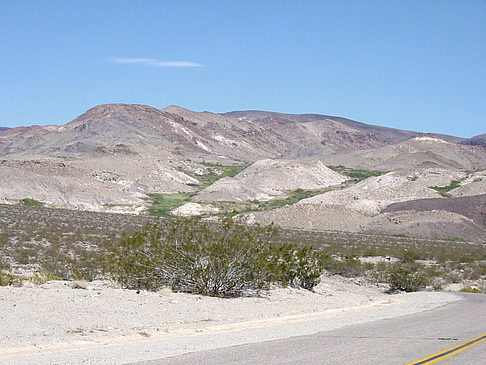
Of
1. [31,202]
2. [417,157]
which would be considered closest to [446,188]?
[31,202]

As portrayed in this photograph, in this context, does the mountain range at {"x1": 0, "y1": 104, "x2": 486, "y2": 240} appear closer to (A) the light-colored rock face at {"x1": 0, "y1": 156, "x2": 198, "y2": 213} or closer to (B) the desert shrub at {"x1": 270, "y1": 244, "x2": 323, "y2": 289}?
(A) the light-colored rock face at {"x1": 0, "y1": 156, "x2": 198, "y2": 213}

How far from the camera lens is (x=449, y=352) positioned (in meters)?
10.2

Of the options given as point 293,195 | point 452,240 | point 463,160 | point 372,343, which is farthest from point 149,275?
point 463,160

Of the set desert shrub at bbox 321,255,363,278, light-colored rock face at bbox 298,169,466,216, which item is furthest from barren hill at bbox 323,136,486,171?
desert shrub at bbox 321,255,363,278

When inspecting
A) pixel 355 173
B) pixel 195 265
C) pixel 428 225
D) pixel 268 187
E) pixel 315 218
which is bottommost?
pixel 428 225

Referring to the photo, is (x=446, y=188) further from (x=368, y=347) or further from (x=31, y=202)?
(x=368, y=347)

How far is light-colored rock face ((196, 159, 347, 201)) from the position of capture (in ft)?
316

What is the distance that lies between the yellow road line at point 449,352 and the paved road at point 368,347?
10cm

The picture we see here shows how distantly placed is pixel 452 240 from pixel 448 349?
162 feet

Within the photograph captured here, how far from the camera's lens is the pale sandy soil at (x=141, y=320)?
32.7 ft

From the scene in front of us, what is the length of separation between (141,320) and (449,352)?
20.3 feet

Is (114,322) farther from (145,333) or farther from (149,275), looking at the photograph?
(149,275)

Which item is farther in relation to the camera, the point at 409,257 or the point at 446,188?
the point at 446,188

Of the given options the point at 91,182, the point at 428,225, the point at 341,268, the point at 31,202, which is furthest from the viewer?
the point at 91,182
